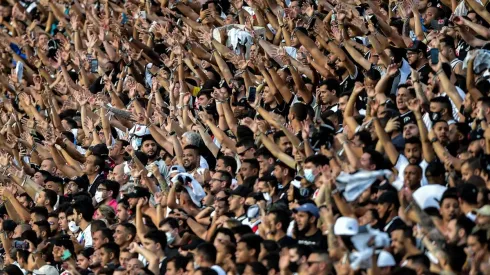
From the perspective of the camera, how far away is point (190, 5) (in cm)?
1822

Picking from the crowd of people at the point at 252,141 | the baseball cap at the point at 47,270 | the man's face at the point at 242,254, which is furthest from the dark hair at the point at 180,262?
the baseball cap at the point at 47,270

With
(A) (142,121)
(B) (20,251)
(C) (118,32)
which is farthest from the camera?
(C) (118,32)

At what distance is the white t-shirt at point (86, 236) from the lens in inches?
533

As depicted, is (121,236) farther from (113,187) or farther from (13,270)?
(113,187)

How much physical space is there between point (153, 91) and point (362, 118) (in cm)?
397

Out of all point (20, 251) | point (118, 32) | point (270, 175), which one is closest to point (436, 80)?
point (270, 175)

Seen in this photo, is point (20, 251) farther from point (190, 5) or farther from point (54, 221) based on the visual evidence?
point (190, 5)

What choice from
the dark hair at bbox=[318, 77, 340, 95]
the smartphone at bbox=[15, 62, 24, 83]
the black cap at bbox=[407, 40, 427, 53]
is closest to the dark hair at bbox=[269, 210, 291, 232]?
the dark hair at bbox=[318, 77, 340, 95]

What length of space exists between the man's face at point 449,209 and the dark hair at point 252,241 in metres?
1.55

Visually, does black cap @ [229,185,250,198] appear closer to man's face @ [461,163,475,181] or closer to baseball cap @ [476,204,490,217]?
man's face @ [461,163,475,181]

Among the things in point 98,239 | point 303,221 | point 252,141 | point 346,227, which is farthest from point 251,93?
point 346,227

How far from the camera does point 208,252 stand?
1122 cm

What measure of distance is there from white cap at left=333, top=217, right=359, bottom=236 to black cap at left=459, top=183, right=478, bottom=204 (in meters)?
0.79

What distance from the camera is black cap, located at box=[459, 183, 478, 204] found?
33.7 ft
